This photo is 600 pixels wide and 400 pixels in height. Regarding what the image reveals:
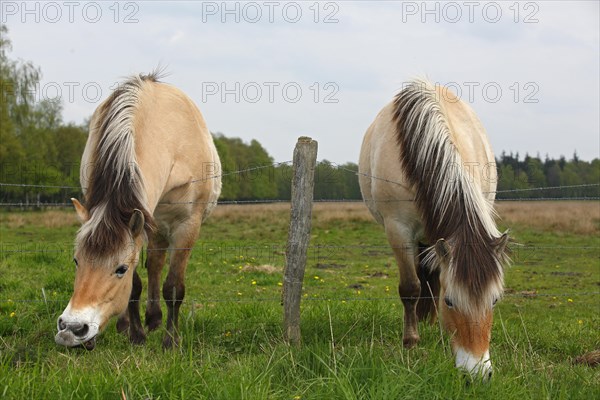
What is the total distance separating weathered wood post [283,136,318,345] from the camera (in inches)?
163

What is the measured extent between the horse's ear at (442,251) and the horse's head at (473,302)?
76 mm

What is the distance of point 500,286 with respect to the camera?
12.2ft

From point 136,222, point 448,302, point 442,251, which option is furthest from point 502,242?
point 136,222

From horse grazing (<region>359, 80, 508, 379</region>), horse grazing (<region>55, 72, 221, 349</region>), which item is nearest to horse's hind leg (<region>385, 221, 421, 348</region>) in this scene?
horse grazing (<region>359, 80, 508, 379</region>)

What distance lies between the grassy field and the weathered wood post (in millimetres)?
262

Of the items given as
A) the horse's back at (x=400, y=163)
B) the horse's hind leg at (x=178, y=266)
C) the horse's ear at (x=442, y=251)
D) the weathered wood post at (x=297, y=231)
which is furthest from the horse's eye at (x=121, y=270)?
the horse's ear at (x=442, y=251)

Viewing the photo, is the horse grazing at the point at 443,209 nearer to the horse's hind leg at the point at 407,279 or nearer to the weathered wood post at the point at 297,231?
the horse's hind leg at the point at 407,279

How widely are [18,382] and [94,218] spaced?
4.09 feet

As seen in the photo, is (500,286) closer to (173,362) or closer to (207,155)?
(173,362)

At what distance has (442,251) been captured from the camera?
13.0 ft

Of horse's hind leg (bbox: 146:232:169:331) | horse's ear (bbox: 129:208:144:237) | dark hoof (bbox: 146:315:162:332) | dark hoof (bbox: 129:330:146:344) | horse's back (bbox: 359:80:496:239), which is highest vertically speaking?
horse's back (bbox: 359:80:496:239)

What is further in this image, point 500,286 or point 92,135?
point 92,135

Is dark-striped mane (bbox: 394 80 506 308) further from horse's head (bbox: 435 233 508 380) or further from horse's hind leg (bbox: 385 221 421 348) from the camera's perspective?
horse's hind leg (bbox: 385 221 421 348)

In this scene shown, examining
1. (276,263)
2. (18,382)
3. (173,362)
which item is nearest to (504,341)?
(173,362)
